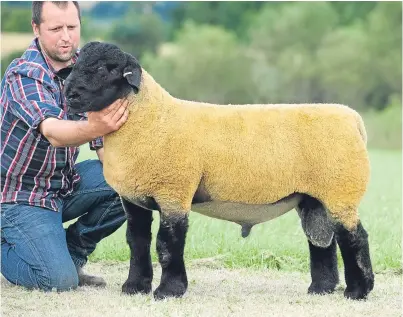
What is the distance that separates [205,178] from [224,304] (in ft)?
2.86

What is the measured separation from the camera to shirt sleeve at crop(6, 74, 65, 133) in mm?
5910

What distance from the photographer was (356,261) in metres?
5.79

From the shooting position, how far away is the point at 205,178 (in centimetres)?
565

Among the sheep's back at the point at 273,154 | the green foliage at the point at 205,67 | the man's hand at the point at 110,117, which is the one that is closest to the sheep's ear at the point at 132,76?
the man's hand at the point at 110,117

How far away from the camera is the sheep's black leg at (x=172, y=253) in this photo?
5.59 metres

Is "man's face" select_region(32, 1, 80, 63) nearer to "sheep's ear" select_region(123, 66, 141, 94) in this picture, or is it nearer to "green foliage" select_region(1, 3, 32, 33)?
"sheep's ear" select_region(123, 66, 141, 94)

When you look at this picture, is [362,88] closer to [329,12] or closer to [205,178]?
[329,12]

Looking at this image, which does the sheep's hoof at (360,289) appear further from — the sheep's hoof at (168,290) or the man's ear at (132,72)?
the man's ear at (132,72)

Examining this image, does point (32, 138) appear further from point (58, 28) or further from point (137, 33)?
point (137, 33)

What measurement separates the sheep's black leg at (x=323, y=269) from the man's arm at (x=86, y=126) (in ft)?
5.56

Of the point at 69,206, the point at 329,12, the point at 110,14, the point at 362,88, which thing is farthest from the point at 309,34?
the point at 69,206

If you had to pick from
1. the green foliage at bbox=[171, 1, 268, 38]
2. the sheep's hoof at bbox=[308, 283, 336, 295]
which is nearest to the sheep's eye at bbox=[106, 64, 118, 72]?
the sheep's hoof at bbox=[308, 283, 336, 295]

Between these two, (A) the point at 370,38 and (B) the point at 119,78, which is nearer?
(B) the point at 119,78

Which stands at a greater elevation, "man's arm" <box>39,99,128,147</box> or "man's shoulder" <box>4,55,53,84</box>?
"man's shoulder" <box>4,55,53,84</box>
